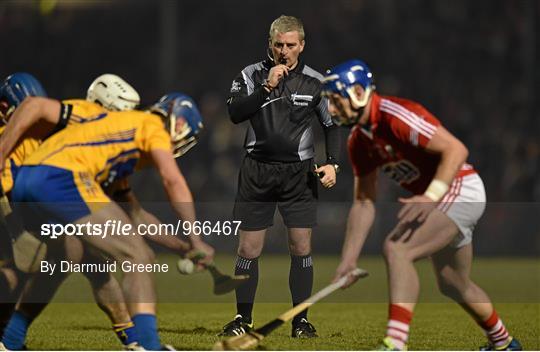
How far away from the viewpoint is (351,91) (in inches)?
305

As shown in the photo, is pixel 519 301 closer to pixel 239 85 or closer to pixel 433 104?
pixel 239 85

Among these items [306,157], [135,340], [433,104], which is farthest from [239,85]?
[433,104]

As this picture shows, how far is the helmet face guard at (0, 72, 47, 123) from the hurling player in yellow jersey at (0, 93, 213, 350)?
1094 millimetres

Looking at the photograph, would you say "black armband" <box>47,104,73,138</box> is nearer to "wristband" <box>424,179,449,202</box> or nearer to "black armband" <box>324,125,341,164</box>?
"black armband" <box>324,125,341,164</box>

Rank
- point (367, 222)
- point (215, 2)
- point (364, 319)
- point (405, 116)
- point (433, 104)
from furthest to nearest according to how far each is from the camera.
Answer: point (215, 2)
point (433, 104)
point (364, 319)
point (367, 222)
point (405, 116)

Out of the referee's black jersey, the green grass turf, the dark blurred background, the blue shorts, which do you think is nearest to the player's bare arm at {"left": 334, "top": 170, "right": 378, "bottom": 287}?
the green grass turf

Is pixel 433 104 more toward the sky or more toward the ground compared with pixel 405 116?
more toward the ground

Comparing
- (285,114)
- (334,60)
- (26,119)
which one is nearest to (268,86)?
(285,114)

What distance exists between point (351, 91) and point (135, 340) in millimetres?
2083

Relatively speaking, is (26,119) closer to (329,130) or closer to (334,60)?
(329,130)

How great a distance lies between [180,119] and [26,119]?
1.04 metres

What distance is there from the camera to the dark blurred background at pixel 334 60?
829 inches

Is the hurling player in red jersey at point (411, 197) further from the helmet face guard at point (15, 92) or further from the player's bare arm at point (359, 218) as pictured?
the helmet face guard at point (15, 92)

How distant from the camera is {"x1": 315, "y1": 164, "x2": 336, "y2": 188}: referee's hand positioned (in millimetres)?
9352
